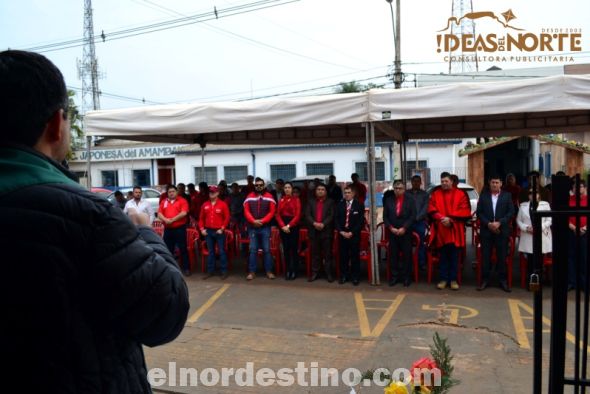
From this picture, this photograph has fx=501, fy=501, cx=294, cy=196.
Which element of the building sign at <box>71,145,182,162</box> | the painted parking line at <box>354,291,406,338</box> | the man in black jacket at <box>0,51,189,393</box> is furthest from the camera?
the building sign at <box>71,145,182,162</box>

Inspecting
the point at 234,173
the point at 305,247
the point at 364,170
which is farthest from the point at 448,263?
the point at 234,173

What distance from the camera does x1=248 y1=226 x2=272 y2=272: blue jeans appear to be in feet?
28.6

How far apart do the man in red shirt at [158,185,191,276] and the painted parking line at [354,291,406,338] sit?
3.45 metres

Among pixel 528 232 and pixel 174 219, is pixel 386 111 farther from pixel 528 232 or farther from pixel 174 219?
pixel 174 219

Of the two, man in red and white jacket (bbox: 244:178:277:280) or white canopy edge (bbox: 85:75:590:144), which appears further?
man in red and white jacket (bbox: 244:178:277:280)

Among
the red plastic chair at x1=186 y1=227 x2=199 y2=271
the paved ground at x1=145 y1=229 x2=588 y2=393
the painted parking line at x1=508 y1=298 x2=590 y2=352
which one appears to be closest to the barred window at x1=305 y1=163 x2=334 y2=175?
the red plastic chair at x1=186 y1=227 x2=199 y2=271

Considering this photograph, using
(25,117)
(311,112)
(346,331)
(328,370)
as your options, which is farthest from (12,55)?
(311,112)

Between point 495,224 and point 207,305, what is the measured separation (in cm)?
442

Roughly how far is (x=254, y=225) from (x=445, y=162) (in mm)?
19293

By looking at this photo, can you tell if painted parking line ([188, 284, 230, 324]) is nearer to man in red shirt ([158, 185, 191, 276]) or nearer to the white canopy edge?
man in red shirt ([158, 185, 191, 276])

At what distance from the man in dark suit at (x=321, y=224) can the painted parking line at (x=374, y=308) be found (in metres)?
0.94

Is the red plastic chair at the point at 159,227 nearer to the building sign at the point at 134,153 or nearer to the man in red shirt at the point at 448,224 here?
the man in red shirt at the point at 448,224

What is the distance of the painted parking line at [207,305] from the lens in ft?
21.9

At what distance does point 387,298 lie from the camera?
734 centimetres
